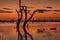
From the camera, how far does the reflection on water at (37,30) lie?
1.78 meters

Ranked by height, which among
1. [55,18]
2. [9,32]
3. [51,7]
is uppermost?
[51,7]

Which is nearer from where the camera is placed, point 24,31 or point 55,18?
point 24,31

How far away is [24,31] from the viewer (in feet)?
5.64

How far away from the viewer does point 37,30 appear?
1821 mm

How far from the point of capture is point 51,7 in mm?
1817

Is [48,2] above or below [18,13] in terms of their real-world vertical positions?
above

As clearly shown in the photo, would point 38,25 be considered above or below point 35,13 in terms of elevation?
below

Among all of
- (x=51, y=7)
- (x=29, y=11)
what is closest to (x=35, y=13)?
(x=29, y=11)

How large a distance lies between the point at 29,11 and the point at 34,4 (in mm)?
102

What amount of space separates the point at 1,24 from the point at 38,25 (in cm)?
43

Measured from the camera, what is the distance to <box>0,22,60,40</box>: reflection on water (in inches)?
70.1

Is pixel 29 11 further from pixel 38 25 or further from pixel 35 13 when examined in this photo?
pixel 38 25

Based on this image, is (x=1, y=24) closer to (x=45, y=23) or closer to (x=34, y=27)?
(x=34, y=27)

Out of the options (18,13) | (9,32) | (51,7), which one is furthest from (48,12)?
(9,32)
